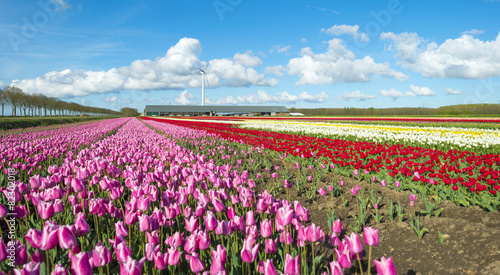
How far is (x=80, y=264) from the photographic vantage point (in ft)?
5.13

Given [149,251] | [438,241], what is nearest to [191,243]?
[149,251]

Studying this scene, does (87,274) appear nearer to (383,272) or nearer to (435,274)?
(383,272)

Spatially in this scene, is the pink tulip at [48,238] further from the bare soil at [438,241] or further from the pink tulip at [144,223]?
the bare soil at [438,241]

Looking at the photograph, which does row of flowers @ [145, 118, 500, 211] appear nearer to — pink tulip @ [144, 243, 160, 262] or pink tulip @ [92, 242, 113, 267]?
pink tulip @ [144, 243, 160, 262]

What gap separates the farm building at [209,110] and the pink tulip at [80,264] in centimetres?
9131

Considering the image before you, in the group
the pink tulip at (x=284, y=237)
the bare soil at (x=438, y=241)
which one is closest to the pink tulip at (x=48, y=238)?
the pink tulip at (x=284, y=237)

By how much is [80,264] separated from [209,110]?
9757cm

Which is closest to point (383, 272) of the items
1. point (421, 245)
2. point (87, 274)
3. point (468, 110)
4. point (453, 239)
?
point (87, 274)

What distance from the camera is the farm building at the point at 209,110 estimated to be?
94875mm

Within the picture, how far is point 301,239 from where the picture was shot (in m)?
2.32

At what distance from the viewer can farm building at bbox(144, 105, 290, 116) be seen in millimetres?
94875

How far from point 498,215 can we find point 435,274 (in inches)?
87.0

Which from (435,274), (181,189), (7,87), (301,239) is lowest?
(435,274)

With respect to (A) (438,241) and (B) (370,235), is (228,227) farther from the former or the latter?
(A) (438,241)
